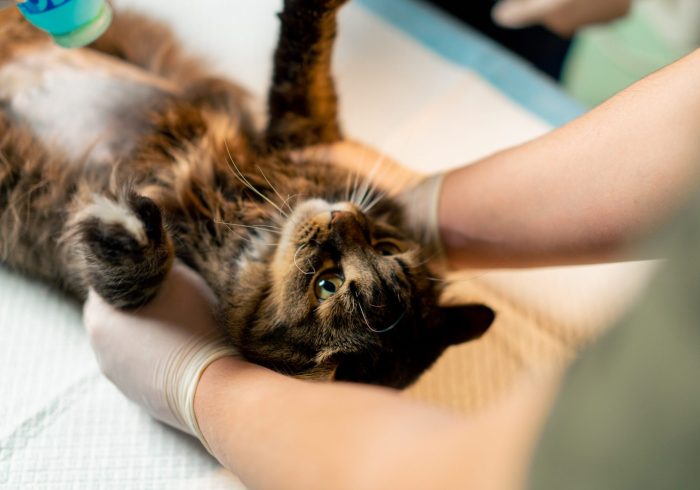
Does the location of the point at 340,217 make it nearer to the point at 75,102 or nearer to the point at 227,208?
the point at 227,208

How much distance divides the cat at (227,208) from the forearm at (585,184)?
158mm

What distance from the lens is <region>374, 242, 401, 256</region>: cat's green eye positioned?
1209 millimetres

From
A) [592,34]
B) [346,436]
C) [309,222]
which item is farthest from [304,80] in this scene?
[592,34]

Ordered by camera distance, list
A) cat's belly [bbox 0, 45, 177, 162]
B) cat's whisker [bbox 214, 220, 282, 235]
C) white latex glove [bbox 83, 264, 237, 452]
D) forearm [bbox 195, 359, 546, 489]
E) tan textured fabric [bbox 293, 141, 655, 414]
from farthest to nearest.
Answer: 1. tan textured fabric [bbox 293, 141, 655, 414]
2. cat's belly [bbox 0, 45, 177, 162]
3. cat's whisker [bbox 214, 220, 282, 235]
4. white latex glove [bbox 83, 264, 237, 452]
5. forearm [bbox 195, 359, 546, 489]

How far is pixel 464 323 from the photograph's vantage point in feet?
3.80

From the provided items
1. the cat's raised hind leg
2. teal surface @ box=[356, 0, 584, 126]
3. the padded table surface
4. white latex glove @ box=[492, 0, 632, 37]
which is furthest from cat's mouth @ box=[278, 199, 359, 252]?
white latex glove @ box=[492, 0, 632, 37]

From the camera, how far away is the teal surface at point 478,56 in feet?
6.20

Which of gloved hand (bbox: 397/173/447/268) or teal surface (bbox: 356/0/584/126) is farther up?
teal surface (bbox: 356/0/584/126)

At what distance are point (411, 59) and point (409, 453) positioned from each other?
153 cm

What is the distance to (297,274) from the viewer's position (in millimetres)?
1060

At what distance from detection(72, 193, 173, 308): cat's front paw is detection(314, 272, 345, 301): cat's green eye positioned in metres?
0.27

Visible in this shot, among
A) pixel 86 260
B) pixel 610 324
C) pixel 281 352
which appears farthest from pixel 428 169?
pixel 610 324

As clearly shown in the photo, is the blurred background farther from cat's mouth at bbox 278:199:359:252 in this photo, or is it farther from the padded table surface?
cat's mouth at bbox 278:199:359:252

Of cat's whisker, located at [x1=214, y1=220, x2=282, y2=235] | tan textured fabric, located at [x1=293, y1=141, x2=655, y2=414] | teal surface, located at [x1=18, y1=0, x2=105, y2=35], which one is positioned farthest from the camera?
tan textured fabric, located at [x1=293, y1=141, x2=655, y2=414]
